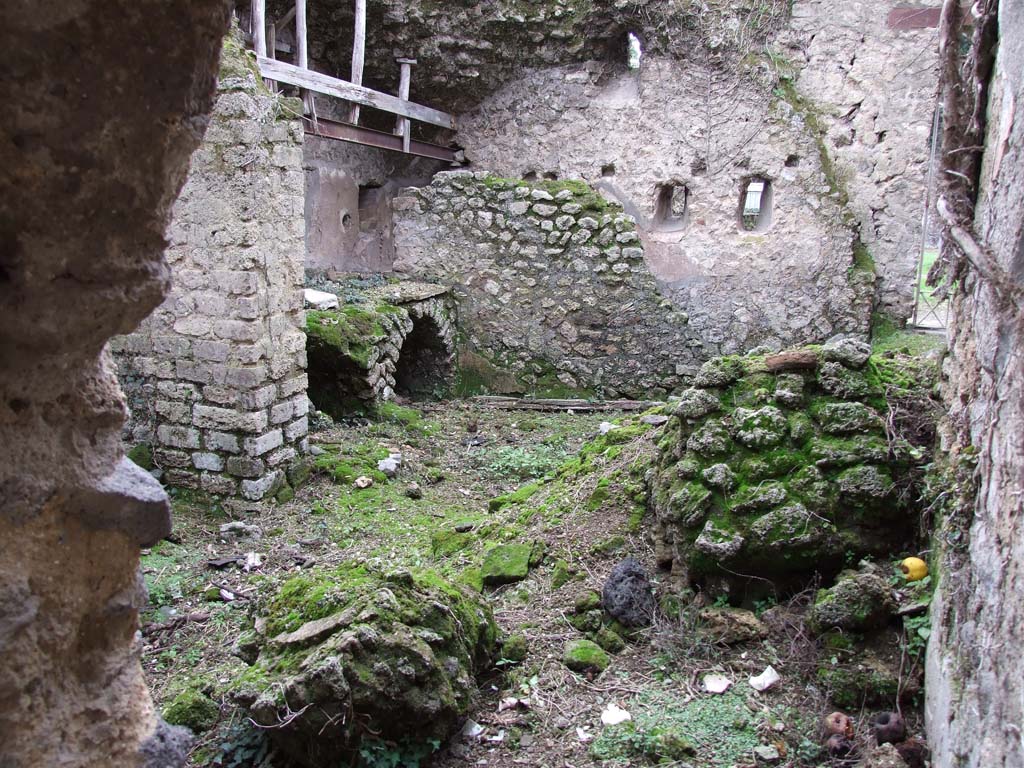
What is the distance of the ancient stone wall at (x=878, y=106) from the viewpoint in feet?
28.3

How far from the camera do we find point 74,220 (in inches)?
46.7

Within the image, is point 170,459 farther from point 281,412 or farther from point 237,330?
point 237,330

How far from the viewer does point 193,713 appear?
9.36 feet

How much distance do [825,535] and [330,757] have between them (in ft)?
6.52

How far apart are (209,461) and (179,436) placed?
0.89 feet

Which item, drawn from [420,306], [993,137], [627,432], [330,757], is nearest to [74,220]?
[330,757]

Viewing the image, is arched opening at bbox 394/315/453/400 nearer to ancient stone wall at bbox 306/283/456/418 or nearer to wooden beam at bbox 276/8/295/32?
ancient stone wall at bbox 306/283/456/418

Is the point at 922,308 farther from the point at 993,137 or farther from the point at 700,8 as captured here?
the point at 993,137

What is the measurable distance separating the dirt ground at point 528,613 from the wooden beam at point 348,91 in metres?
3.49

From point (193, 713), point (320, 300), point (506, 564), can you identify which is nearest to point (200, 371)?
point (320, 300)

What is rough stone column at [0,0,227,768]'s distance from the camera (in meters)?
1.10

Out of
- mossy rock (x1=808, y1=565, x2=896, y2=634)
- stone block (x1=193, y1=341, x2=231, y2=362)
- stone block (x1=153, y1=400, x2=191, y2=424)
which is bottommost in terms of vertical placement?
stone block (x1=153, y1=400, x2=191, y2=424)

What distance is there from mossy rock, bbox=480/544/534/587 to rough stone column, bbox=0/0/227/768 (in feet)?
7.62

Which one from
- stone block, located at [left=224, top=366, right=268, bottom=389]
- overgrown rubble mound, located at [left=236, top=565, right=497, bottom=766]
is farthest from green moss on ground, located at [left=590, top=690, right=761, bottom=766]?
stone block, located at [left=224, top=366, right=268, bottom=389]
